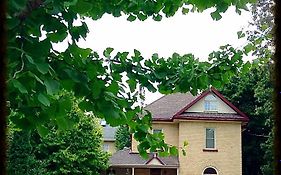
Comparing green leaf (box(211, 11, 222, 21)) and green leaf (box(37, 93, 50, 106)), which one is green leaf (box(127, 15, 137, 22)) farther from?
green leaf (box(37, 93, 50, 106))

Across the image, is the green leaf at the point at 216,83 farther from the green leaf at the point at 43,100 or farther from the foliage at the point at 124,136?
the green leaf at the point at 43,100

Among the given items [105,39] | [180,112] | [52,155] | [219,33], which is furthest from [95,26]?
[52,155]

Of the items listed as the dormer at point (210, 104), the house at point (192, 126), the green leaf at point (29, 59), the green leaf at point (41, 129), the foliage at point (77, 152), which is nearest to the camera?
the green leaf at point (29, 59)

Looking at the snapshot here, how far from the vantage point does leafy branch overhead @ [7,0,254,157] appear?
743 mm

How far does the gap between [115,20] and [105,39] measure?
8 cm

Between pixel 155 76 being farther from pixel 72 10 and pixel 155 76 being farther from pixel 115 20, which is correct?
pixel 72 10

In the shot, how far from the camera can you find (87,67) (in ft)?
3.01

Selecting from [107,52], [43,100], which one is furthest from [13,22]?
[107,52]

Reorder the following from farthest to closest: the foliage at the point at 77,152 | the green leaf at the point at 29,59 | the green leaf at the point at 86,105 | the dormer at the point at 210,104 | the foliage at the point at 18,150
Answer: the foliage at the point at 77,152, the dormer at the point at 210,104, the green leaf at the point at 86,105, the green leaf at the point at 29,59, the foliage at the point at 18,150

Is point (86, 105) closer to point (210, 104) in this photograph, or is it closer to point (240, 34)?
point (240, 34)

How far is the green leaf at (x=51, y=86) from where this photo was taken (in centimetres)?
73

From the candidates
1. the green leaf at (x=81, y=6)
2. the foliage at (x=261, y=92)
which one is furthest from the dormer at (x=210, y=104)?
the green leaf at (x=81, y=6)

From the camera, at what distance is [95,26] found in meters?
1.02

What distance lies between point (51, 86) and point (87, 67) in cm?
18
